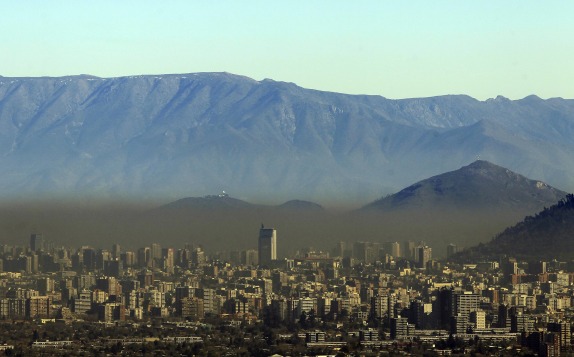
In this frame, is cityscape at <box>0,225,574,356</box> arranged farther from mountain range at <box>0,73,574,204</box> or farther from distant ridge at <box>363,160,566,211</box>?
mountain range at <box>0,73,574,204</box>

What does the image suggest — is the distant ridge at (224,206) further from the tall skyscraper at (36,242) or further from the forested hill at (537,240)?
the forested hill at (537,240)

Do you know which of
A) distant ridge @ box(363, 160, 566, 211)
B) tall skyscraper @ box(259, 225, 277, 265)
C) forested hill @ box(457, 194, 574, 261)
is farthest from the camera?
distant ridge @ box(363, 160, 566, 211)

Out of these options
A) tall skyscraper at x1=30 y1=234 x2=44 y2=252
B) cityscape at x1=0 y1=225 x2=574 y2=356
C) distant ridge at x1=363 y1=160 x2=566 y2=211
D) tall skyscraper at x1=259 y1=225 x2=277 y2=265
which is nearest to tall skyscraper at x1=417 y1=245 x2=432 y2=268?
cityscape at x1=0 y1=225 x2=574 y2=356

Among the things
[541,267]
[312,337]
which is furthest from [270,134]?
[312,337]

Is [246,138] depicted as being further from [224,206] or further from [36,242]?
[36,242]

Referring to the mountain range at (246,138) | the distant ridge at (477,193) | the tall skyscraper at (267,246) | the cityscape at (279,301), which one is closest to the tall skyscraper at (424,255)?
the cityscape at (279,301)

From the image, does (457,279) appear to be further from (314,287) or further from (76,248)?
(76,248)

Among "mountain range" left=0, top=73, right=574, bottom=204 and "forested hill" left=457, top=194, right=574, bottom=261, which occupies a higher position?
"mountain range" left=0, top=73, right=574, bottom=204
